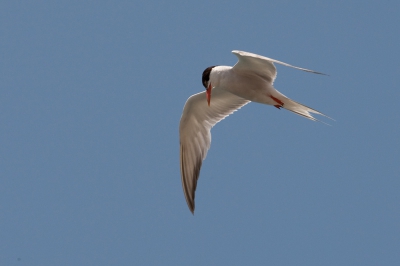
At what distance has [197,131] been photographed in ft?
28.8

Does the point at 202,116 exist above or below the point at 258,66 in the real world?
below

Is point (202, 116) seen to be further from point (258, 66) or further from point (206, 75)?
point (258, 66)

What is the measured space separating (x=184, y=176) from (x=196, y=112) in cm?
89

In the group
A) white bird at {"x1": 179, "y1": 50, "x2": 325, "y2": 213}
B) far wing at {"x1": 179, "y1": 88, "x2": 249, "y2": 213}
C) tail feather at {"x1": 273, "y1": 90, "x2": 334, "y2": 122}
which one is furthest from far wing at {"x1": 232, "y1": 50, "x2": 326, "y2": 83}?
far wing at {"x1": 179, "y1": 88, "x2": 249, "y2": 213}

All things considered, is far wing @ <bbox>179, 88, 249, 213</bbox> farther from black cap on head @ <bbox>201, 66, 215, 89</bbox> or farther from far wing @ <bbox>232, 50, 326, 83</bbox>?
far wing @ <bbox>232, 50, 326, 83</bbox>

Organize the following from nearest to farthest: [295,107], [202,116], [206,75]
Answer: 1. [295,107]
2. [206,75]
3. [202,116]

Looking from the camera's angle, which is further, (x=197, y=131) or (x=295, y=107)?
(x=197, y=131)

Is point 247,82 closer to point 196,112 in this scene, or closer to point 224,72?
point 224,72

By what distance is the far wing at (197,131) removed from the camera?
863 cm

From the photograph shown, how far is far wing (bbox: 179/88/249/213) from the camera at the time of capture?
863 cm

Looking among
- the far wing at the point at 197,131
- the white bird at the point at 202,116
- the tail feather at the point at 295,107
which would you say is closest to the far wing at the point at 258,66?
the white bird at the point at 202,116

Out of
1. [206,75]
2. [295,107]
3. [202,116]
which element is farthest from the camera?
[202,116]

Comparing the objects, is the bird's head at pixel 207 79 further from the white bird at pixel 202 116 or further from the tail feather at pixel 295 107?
the tail feather at pixel 295 107

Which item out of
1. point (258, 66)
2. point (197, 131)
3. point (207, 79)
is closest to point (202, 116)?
point (197, 131)
